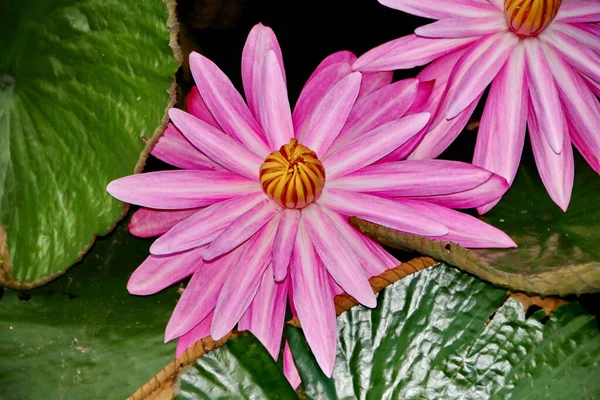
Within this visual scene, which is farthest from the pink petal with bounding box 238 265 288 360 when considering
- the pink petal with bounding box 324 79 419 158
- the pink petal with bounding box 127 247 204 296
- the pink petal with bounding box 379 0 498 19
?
the pink petal with bounding box 379 0 498 19

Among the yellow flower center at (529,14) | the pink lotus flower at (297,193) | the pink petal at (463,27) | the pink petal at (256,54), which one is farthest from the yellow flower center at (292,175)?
the yellow flower center at (529,14)

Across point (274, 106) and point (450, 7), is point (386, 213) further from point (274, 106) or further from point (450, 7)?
point (450, 7)

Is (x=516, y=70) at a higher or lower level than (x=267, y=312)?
higher

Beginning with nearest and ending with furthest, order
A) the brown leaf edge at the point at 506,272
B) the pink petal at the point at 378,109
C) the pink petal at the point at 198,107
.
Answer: the brown leaf edge at the point at 506,272 < the pink petal at the point at 378,109 < the pink petal at the point at 198,107

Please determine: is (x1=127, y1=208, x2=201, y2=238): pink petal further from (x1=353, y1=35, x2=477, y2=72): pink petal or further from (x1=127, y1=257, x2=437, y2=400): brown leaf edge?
(x1=353, y1=35, x2=477, y2=72): pink petal

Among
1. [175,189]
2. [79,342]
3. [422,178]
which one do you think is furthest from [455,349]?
[79,342]

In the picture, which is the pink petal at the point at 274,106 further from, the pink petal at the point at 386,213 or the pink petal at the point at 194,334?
the pink petal at the point at 194,334
